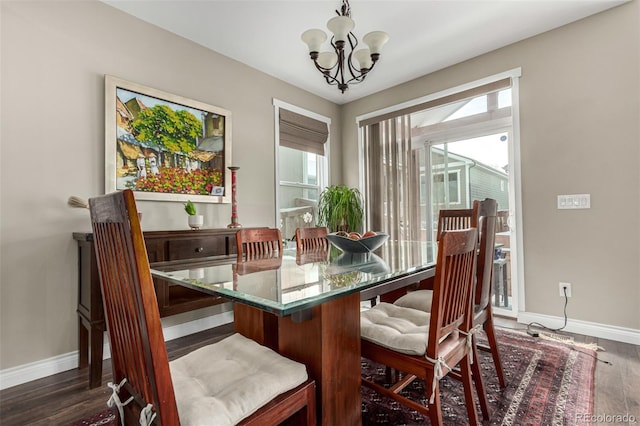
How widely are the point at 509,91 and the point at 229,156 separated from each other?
2.89m

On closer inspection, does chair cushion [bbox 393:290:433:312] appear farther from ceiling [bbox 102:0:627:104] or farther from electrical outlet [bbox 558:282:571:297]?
ceiling [bbox 102:0:627:104]

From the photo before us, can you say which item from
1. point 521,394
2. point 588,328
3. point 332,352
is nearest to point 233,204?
point 332,352

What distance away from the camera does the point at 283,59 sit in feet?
10.8

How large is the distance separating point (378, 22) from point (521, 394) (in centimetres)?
288

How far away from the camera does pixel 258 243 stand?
2.25 meters

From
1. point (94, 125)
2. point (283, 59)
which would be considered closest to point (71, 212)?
point (94, 125)

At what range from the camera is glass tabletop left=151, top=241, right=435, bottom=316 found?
0.88m

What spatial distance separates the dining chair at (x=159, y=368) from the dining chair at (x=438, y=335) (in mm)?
388

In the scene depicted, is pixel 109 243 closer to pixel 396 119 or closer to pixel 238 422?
pixel 238 422

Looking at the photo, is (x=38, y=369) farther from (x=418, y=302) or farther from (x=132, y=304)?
(x=418, y=302)

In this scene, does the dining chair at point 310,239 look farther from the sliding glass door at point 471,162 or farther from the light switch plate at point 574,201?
the light switch plate at point 574,201

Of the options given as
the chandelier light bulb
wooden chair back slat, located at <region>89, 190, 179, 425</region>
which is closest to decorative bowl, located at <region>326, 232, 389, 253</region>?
wooden chair back slat, located at <region>89, 190, 179, 425</region>

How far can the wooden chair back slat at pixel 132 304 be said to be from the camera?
0.73 meters

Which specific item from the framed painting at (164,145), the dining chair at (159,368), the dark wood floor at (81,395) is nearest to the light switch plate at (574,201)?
the dark wood floor at (81,395)
